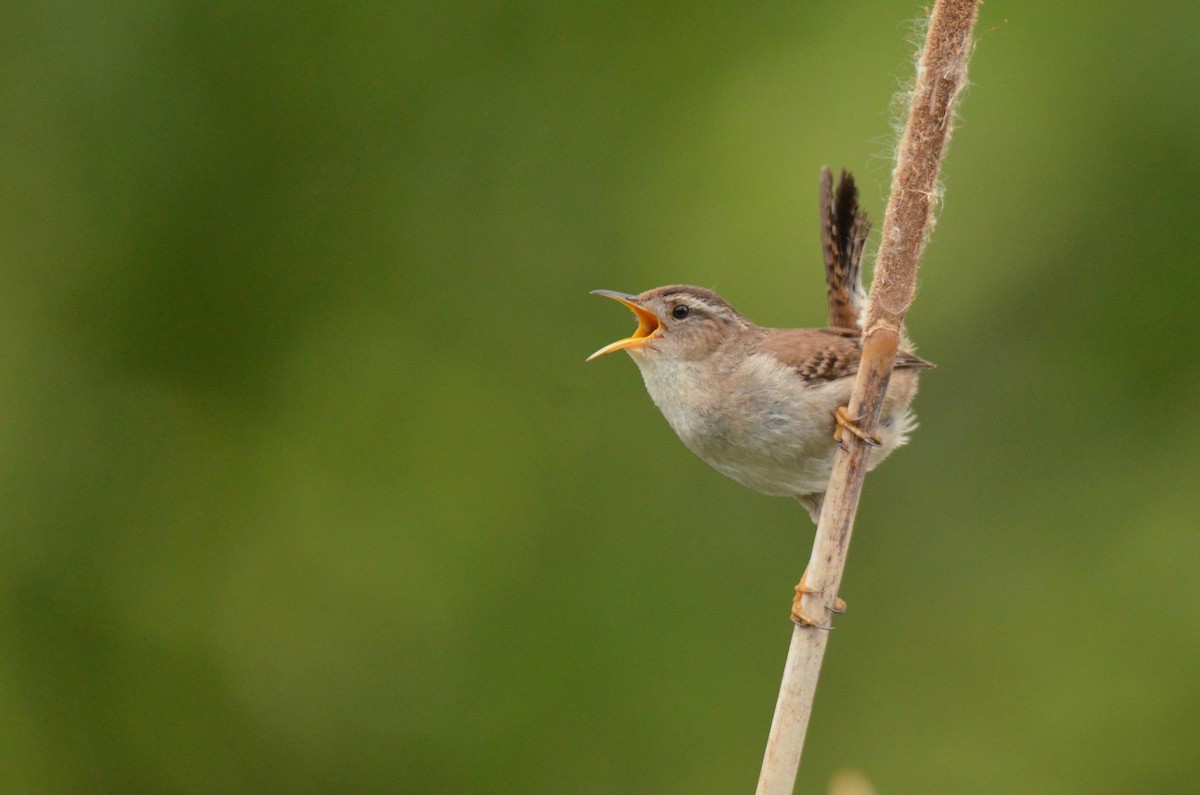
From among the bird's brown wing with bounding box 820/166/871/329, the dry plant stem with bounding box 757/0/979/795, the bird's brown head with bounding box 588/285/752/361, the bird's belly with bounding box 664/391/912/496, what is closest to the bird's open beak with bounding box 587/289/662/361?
the bird's brown head with bounding box 588/285/752/361

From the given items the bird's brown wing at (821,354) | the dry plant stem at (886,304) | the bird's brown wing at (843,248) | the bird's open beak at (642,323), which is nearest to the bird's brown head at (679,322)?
the bird's open beak at (642,323)

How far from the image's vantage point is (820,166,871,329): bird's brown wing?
117 inches

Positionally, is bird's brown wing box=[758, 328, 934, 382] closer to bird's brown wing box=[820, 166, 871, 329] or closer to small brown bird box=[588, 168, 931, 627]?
small brown bird box=[588, 168, 931, 627]

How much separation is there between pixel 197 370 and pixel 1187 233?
3.68 metres

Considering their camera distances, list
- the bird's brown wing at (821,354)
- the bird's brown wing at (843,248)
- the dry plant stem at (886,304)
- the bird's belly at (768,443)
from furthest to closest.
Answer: the bird's brown wing at (843,248) < the bird's brown wing at (821,354) < the bird's belly at (768,443) < the dry plant stem at (886,304)

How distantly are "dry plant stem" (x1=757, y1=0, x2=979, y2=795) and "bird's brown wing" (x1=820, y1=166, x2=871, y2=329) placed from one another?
127cm

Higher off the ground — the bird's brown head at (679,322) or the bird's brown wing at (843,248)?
the bird's brown wing at (843,248)

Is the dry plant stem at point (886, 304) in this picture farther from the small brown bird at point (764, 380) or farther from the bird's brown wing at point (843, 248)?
the bird's brown wing at point (843, 248)

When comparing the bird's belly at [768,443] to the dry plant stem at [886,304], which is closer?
the dry plant stem at [886,304]

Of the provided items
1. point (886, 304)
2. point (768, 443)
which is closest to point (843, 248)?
point (768, 443)

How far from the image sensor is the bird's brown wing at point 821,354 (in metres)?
2.74

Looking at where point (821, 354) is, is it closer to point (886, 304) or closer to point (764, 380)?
point (764, 380)

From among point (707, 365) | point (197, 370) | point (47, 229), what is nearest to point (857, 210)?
point (707, 365)

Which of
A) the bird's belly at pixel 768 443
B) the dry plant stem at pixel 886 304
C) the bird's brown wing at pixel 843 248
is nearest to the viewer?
the dry plant stem at pixel 886 304
